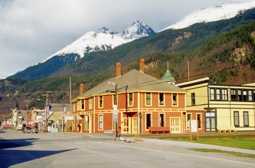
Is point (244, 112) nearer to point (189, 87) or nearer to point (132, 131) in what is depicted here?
point (189, 87)

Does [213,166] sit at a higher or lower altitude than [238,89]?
lower

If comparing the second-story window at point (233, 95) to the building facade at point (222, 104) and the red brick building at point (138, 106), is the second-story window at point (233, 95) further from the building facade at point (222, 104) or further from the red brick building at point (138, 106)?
the red brick building at point (138, 106)

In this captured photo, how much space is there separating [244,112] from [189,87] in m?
9.79

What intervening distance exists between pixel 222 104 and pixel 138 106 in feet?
52.6

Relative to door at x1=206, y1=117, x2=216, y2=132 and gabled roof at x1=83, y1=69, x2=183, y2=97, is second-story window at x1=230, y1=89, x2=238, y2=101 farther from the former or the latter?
gabled roof at x1=83, y1=69, x2=183, y2=97

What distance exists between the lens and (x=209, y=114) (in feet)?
272

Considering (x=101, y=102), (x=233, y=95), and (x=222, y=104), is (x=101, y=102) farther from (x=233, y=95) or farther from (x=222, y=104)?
(x=233, y=95)

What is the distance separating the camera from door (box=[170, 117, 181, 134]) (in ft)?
256

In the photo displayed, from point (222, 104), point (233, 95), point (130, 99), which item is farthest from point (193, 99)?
point (130, 99)

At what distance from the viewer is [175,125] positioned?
7869 cm

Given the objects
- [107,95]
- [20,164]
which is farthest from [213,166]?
[107,95]

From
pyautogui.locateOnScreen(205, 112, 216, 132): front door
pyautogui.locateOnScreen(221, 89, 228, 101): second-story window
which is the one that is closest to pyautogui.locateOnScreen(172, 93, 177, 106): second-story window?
pyautogui.locateOnScreen(205, 112, 216, 132): front door

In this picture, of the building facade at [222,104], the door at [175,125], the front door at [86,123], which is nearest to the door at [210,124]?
the building facade at [222,104]

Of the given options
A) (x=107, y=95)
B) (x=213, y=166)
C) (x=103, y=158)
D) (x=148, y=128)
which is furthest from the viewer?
(x=107, y=95)
